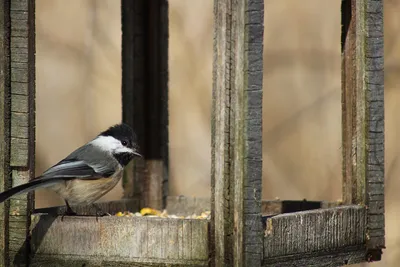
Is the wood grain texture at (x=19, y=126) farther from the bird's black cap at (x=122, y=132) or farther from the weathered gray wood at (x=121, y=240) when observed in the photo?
the bird's black cap at (x=122, y=132)

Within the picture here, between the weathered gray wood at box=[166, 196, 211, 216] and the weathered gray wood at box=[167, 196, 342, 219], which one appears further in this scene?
the weathered gray wood at box=[166, 196, 211, 216]

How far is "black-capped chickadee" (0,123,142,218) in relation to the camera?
4.10 meters

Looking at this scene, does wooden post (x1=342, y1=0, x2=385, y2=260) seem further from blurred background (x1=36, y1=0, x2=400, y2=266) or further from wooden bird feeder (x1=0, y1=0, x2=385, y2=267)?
blurred background (x1=36, y1=0, x2=400, y2=266)

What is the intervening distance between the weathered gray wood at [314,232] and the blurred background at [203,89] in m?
2.33

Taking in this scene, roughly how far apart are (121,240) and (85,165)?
64 cm

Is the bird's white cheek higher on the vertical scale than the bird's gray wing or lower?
higher

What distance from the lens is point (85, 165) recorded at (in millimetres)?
4254

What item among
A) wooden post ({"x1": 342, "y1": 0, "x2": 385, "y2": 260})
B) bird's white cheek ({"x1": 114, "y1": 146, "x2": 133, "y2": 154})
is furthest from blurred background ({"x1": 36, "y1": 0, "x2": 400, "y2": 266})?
wooden post ({"x1": 342, "y1": 0, "x2": 385, "y2": 260})

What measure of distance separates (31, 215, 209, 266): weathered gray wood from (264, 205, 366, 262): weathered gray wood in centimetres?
26

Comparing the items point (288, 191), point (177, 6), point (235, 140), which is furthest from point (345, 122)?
point (177, 6)

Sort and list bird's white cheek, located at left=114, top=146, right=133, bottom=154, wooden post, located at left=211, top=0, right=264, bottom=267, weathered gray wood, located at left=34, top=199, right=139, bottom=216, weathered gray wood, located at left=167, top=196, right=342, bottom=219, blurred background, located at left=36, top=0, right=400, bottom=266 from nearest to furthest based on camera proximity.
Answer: wooden post, located at left=211, top=0, right=264, bottom=267
weathered gray wood, located at left=34, top=199, right=139, bottom=216
bird's white cheek, located at left=114, top=146, right=133, bottom=154
weathered gray wood, located at left=167, top=196, right=342, bottom=219
blurred background, located at left=36, top=0, right=400, bottom=266

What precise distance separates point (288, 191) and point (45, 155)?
171 cm

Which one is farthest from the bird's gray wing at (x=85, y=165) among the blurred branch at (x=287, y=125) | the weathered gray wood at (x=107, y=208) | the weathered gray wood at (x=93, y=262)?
the blurred branch at (x=287, y=125)

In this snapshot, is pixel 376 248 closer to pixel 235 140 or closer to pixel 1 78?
pixel 235 140
